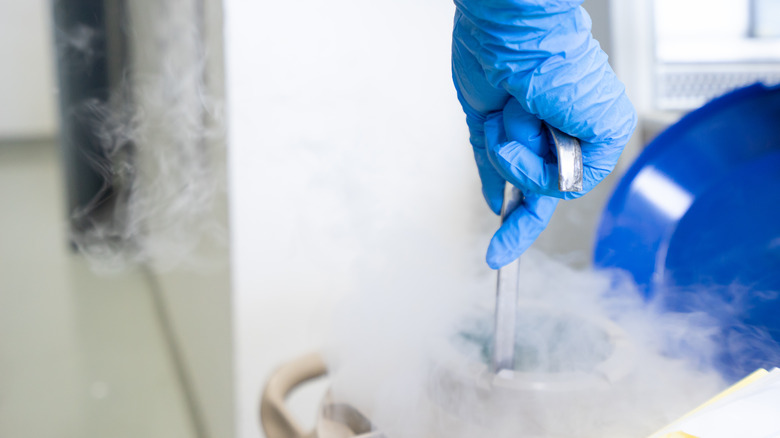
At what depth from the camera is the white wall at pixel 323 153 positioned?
896 millimetres

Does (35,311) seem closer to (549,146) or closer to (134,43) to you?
(134,43)

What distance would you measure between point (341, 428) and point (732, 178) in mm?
588

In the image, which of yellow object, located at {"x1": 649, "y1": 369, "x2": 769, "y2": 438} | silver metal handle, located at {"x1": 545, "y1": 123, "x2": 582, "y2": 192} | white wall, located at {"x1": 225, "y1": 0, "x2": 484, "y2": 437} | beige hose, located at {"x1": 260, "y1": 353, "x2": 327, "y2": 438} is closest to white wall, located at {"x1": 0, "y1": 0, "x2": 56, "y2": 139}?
white wall, located at {"x1": 225, "y1": 0, "x2": 484, "y2": 437}

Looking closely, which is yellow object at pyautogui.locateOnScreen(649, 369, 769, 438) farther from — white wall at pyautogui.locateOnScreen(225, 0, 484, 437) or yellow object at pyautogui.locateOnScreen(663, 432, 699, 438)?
white wall at pyautogui.locateOnScreen(225, 0, 484, 437)

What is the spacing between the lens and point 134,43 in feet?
6.72

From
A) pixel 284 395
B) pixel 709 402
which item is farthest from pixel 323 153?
pixel 709 402

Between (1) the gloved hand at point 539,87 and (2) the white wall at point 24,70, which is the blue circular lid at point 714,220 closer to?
(1) the gloved hand at point 539,87

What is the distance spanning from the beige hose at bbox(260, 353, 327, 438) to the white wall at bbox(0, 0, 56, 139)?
423 cm

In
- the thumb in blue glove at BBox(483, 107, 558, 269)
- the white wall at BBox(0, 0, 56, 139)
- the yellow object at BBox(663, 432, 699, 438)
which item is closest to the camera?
the yellow object at BBox(663, 432, 699, 438)

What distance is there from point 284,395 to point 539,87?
18.6 inches

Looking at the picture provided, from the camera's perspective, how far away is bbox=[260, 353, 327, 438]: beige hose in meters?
0.69

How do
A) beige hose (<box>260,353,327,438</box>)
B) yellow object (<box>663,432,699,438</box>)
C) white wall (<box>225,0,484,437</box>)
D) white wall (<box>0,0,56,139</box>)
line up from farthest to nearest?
white wall (<box>0,0,56,139</box>) < white wall (<box>225,0,484,437</box>) < beige hose (<box>260,353,327,438</box>) < yellow object (<box>663,432,699,438</box>)

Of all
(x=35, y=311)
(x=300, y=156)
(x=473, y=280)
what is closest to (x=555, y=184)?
(x=473, y=280)

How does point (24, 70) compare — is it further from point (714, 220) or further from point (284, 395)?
point (714, 220)
